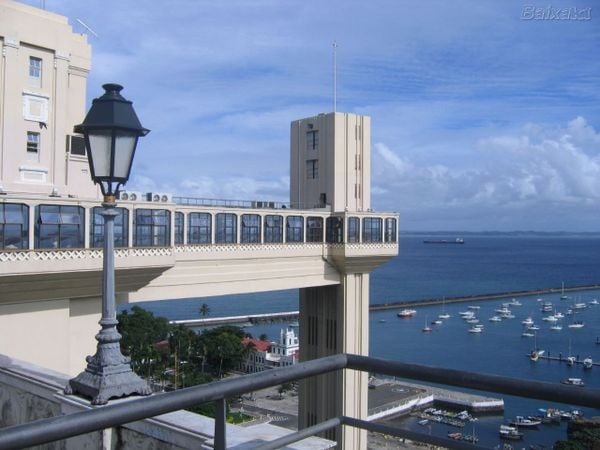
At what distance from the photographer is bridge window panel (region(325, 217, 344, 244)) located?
941 inches

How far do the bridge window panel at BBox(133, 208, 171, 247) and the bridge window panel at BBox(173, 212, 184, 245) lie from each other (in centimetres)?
76

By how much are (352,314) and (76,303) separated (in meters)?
11.9

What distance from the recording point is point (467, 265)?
18975cm

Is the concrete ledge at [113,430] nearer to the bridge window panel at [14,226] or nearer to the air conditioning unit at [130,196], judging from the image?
the bridge window panel at [14,226]

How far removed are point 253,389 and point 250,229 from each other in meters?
18.8

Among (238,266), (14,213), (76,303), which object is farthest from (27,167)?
(238,266)

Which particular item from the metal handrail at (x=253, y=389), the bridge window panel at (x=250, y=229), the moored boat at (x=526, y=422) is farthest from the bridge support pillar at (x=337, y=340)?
the moored boat at (x=526, y=422)

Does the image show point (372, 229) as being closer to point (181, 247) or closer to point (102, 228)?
point (181, 247)

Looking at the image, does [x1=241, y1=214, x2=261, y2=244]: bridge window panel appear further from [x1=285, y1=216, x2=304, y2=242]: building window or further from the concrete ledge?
the concrete ledge

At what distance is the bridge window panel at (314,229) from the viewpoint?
23.5 m

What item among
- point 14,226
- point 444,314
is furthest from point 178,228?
point 444,314

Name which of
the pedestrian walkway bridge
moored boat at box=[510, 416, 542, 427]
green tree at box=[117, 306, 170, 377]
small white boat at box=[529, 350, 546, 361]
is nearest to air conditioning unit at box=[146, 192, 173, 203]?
the pedestrian walkway bridge

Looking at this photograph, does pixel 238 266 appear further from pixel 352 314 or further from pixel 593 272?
pixel 593 272

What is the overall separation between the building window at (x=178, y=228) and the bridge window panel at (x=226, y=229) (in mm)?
1612
